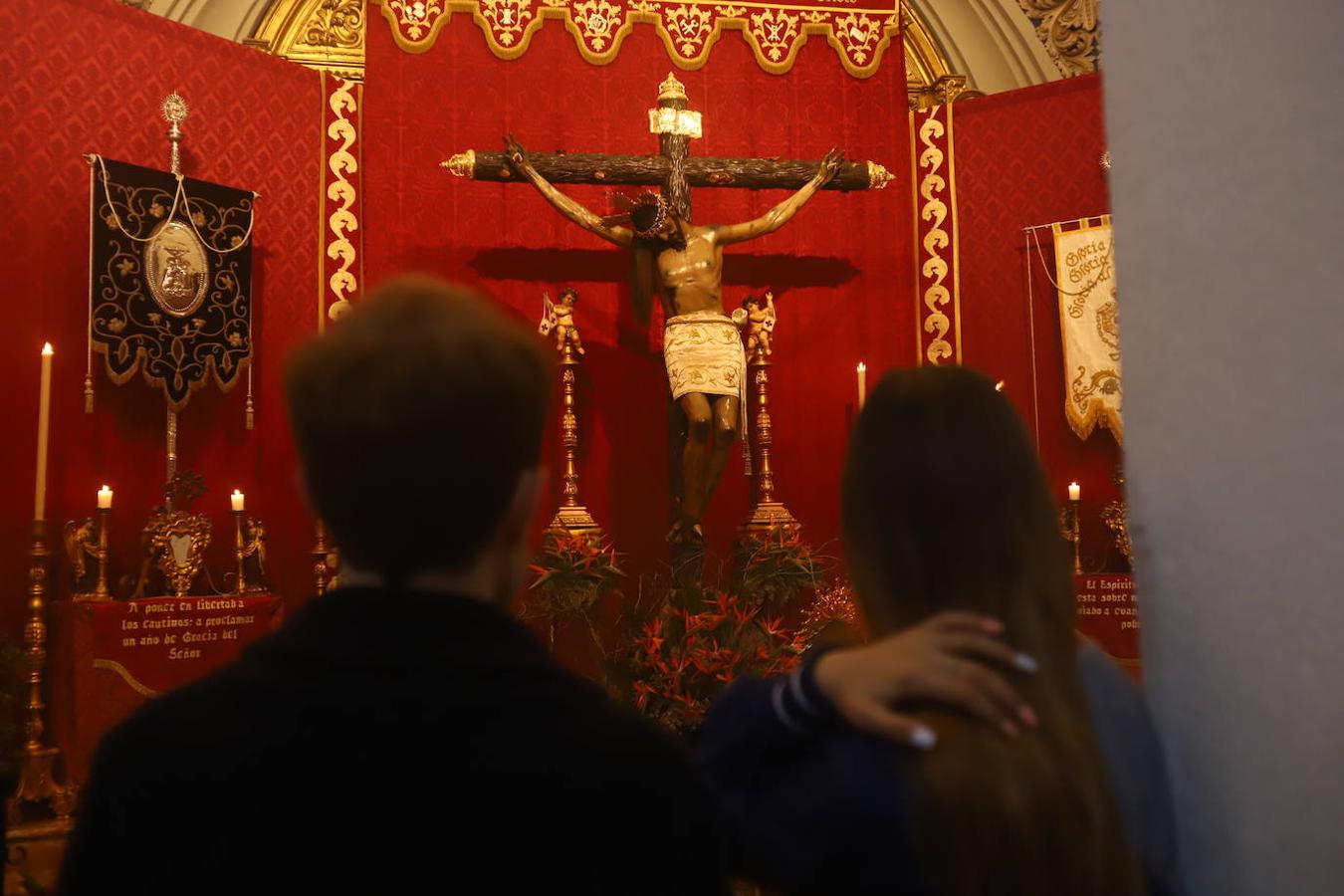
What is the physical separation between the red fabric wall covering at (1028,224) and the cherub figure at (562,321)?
1845 mm

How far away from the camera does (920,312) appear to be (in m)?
5.61

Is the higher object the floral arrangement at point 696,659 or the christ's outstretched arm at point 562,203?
the christ's outstretched arm at point 562,203

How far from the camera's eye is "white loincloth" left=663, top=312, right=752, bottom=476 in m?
4.52

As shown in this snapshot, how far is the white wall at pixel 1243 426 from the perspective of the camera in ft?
3.43

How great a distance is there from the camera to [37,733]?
3.57m

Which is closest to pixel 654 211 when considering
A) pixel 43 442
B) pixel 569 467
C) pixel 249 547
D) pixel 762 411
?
pixel 762 411

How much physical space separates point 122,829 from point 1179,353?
3.31ft

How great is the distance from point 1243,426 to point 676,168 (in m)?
3.90

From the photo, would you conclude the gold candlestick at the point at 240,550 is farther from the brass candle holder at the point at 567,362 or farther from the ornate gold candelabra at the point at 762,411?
the ornate gold candelabra at the point at 762,411

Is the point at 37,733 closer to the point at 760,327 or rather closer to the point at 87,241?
the point at 87,241

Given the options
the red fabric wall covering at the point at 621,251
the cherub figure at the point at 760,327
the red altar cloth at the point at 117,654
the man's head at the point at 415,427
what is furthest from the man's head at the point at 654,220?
the man's head at the point at 415,427

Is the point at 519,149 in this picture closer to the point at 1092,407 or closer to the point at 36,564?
the point at 36,564

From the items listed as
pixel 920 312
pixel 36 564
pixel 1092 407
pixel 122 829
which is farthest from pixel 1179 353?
pixel 920 312

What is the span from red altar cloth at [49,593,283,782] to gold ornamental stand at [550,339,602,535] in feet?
4.31
